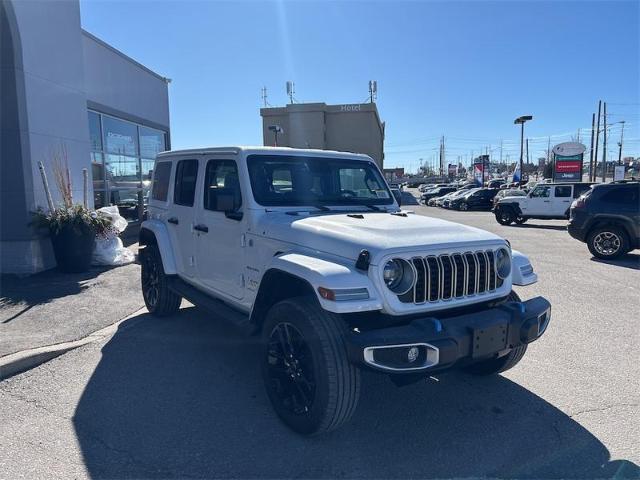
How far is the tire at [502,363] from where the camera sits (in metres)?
3.92

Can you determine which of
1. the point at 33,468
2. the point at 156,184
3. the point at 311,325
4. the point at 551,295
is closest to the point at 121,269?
the point at 156,184

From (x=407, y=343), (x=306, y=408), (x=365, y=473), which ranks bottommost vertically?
(x=365, y=473)

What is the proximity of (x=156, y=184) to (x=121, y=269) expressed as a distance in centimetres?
327

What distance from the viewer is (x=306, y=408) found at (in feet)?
10.6

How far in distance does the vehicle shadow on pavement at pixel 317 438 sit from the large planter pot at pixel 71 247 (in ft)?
13.6

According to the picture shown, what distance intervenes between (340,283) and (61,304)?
16.1ft

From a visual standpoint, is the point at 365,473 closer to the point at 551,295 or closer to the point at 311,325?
the point at 311,325

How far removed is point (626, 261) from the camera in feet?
34.2

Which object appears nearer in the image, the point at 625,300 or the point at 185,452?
the point at 185,452

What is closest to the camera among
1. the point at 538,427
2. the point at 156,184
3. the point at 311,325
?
the point at 311,325

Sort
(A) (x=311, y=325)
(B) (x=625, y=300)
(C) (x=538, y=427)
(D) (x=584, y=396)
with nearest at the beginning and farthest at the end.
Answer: (A) (x=311, y=325)
(C) (x=538, y=427)
(D) (x=584, y=396)
(B) (x=625, y=300)

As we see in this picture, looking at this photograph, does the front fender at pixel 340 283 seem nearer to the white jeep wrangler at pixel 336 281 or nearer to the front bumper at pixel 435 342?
the white jeep wrangler at pixel 336 281

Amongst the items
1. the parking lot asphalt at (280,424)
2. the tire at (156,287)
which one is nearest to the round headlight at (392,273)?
the parking lot asphalt at (280,424)

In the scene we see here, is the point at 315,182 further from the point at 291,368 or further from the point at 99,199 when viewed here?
the point at 99,199
